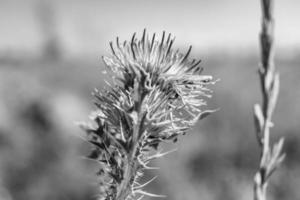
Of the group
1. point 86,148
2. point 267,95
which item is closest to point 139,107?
point 267,95

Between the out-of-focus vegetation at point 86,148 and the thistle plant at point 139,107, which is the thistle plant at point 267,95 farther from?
the out-of-focus vegetation at point 86,148

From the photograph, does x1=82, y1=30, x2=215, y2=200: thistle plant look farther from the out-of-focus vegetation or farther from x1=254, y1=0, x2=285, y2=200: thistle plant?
the out-of-focus vegetation

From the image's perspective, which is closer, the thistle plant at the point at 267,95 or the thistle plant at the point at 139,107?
the thistle plant at the point at 139,107

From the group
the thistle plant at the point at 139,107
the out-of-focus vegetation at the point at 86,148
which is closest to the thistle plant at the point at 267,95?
the thistle plant at the point at 139,107

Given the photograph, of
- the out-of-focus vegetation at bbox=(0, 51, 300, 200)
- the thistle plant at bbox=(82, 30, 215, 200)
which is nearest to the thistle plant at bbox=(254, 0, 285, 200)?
the thistle plant at bbox=(82, 30, 215, 200)

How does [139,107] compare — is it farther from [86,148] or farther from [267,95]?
[86,148]

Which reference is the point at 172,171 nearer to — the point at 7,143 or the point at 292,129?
the point at 7,143
